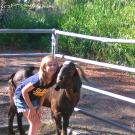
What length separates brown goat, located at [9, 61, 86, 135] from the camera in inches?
202

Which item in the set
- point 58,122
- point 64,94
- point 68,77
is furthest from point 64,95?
point 68,77

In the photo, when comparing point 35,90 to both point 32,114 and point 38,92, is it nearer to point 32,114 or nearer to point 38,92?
point 38,92

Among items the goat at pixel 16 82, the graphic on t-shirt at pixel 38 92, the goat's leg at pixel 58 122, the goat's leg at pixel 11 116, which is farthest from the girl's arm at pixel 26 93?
the goat's leg at pixel 11 116

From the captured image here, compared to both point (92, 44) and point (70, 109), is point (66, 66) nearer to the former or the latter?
point (70, 109)

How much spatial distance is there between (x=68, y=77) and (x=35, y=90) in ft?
1.26

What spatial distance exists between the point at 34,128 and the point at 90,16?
381 inches

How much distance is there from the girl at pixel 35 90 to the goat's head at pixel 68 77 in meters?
0.08

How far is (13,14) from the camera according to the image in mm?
18156

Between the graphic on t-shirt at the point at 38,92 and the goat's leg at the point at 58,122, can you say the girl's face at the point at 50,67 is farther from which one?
the goat's leg at the point at 58,122

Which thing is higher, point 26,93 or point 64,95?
point 26,93

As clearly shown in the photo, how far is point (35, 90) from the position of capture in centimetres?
511

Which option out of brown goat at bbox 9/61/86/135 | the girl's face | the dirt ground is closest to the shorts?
brown goat at bbox 9/61/86/135

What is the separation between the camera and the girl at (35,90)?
4.86 m

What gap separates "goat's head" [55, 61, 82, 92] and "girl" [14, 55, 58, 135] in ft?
0.25
